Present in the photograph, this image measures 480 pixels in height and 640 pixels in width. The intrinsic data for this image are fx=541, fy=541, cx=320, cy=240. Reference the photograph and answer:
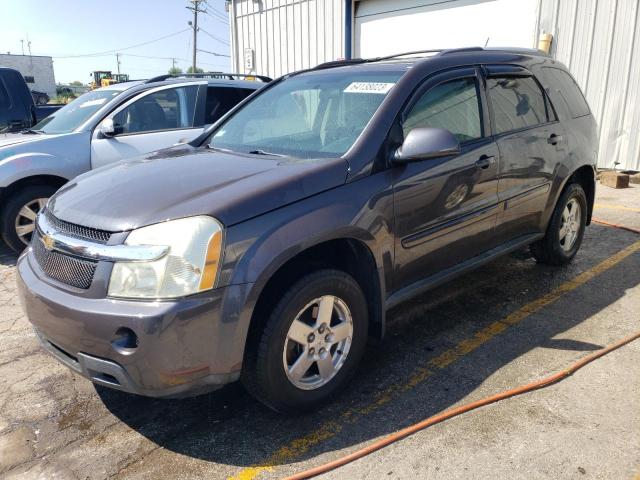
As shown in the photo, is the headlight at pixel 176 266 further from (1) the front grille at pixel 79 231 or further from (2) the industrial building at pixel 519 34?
(2) the industrial building at pixel 519 34

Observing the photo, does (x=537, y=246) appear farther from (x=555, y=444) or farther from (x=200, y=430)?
(x=200, y=430)

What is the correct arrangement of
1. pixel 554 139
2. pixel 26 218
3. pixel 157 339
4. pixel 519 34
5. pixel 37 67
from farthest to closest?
pixel 37 67
pixel 519 34
pixel 26 218
pixel 554 139
pixel 157 339

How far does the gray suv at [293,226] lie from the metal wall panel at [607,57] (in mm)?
5395

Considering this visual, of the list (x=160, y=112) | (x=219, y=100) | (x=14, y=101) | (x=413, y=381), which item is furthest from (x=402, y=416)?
(x=14, y=101)

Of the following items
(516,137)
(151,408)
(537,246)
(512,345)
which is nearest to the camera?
(151,408)

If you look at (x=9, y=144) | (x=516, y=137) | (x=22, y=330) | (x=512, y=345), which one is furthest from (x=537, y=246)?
(x=9, y=144)

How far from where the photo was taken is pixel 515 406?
2.84 meters

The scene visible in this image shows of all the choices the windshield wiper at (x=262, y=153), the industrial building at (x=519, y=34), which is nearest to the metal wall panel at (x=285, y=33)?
the industrial building at (x=519, y=34)

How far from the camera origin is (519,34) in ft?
30.5

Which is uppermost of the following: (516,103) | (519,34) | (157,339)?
(519,34)

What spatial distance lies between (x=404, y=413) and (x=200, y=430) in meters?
1.05

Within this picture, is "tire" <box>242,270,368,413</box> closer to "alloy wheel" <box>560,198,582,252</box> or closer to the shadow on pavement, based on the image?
the shadow on pavement

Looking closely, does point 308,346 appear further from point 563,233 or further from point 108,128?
point 108,128

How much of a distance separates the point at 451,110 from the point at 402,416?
195 centimetres
